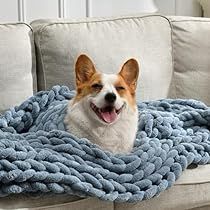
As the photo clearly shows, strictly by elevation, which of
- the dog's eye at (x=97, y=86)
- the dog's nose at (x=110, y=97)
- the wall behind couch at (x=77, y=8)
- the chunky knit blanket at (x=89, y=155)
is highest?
the wall behind couch at (x=77, y=8)

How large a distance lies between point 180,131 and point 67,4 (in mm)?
949

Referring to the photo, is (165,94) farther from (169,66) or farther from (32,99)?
(32,99)

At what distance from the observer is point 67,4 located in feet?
7.81

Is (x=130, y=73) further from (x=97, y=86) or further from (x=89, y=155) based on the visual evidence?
(x=89, y=155)

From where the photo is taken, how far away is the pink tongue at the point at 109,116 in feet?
4.90

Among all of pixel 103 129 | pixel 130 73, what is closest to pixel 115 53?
pixel 130 73

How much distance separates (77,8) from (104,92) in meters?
1.02

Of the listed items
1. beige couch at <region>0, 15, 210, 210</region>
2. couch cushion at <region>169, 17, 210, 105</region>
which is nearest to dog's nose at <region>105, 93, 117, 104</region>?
beige couch at <region>0, 15, 210, 210</region>

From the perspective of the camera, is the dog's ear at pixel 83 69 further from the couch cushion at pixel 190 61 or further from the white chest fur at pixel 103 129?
the couch cushion at pixel 190 61

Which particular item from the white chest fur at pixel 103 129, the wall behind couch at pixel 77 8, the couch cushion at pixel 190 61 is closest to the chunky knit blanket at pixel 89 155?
the white chest fur at pixel 103 129

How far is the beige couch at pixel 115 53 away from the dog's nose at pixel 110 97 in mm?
358

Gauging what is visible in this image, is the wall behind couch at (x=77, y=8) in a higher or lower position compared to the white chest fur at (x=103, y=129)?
higher

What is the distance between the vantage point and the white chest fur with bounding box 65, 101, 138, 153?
5.01ft

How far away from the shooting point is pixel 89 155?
4.83 ft
